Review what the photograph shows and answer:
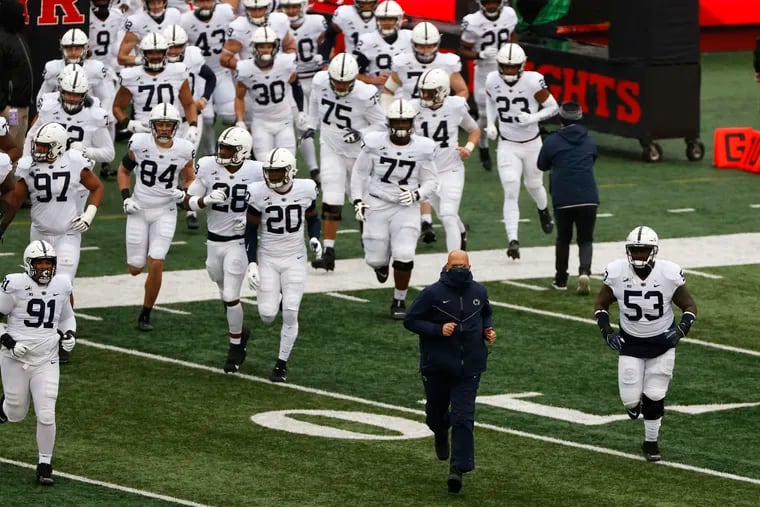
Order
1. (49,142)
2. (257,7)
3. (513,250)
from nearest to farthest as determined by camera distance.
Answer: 1. (49,142)
2. (513,250)
3. (257,7)

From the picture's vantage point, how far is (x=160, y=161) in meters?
16.2

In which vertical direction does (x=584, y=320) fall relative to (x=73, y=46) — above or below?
below

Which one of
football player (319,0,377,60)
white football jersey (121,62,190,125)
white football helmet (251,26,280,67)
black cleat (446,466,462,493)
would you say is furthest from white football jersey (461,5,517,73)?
black cleat (446,466,462,493)

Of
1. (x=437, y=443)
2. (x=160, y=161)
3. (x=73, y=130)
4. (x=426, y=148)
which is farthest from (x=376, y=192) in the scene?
(x=437, y=443)

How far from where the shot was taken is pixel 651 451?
12922mm

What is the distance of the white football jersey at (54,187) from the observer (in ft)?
50.4

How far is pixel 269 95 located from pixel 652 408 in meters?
8.27

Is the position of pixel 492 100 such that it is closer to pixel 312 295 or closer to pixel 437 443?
pixel 312 295

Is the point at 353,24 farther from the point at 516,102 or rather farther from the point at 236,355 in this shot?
the point at 236,355

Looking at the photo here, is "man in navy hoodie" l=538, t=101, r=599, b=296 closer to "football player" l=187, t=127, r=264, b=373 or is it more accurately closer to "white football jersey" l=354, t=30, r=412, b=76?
"football player" l=187, t=127, r=264, b=373

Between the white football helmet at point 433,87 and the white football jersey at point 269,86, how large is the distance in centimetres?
264

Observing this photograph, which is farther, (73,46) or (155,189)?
(73,46)

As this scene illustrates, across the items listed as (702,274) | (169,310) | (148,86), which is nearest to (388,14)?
(148,86)

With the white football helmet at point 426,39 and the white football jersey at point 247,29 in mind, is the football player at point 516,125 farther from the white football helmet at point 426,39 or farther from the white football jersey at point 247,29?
the white football jersey at point 247,29
